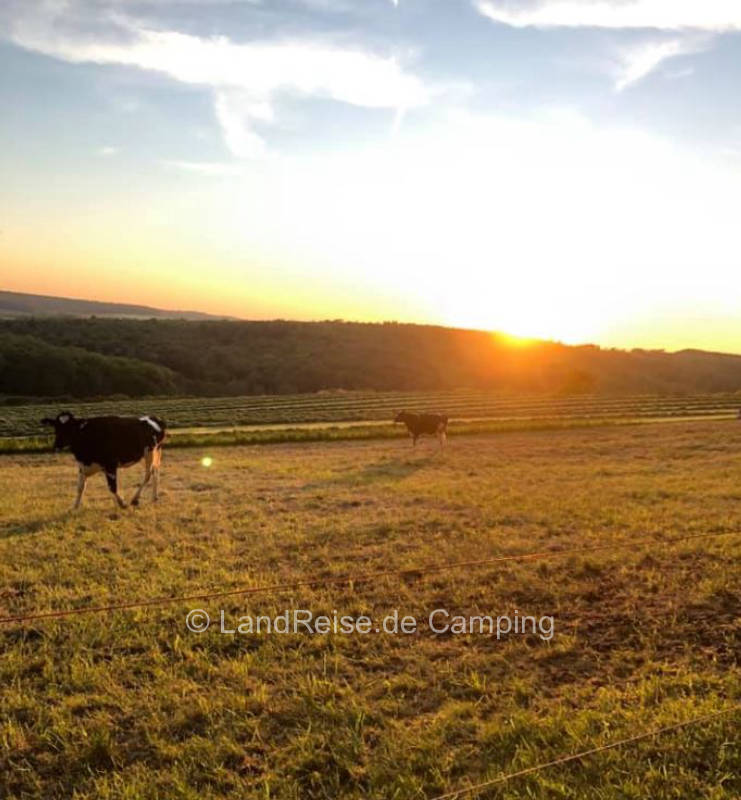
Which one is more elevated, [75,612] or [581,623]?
[581,623]

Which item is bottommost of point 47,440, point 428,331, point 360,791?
point 47,440

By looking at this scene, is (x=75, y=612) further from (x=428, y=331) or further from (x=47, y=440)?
(x=428, y=331)

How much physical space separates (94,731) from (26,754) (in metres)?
0.47

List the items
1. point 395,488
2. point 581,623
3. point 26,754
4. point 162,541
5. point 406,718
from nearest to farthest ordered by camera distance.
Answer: point 26,754 < point 406,718 < point 581,623 < point 162,541 < point 395,488

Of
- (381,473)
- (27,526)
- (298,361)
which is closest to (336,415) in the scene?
(381,473)

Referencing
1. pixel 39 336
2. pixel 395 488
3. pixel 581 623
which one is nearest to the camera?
pixel 581 623

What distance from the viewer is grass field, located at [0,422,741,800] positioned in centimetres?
447

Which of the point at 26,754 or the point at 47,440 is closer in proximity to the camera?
the point at 26,754

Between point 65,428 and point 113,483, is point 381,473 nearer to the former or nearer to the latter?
point 113,483

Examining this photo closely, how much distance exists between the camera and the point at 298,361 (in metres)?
115

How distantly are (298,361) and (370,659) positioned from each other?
10996cm

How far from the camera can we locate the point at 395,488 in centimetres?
1642

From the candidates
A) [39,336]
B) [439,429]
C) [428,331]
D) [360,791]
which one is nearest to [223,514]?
[360,791]

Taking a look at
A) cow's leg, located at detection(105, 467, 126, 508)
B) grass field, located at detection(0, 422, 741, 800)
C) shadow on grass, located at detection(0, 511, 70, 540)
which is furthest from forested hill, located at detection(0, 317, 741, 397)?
grass field, located at detection(0, 422, 741, 800)
